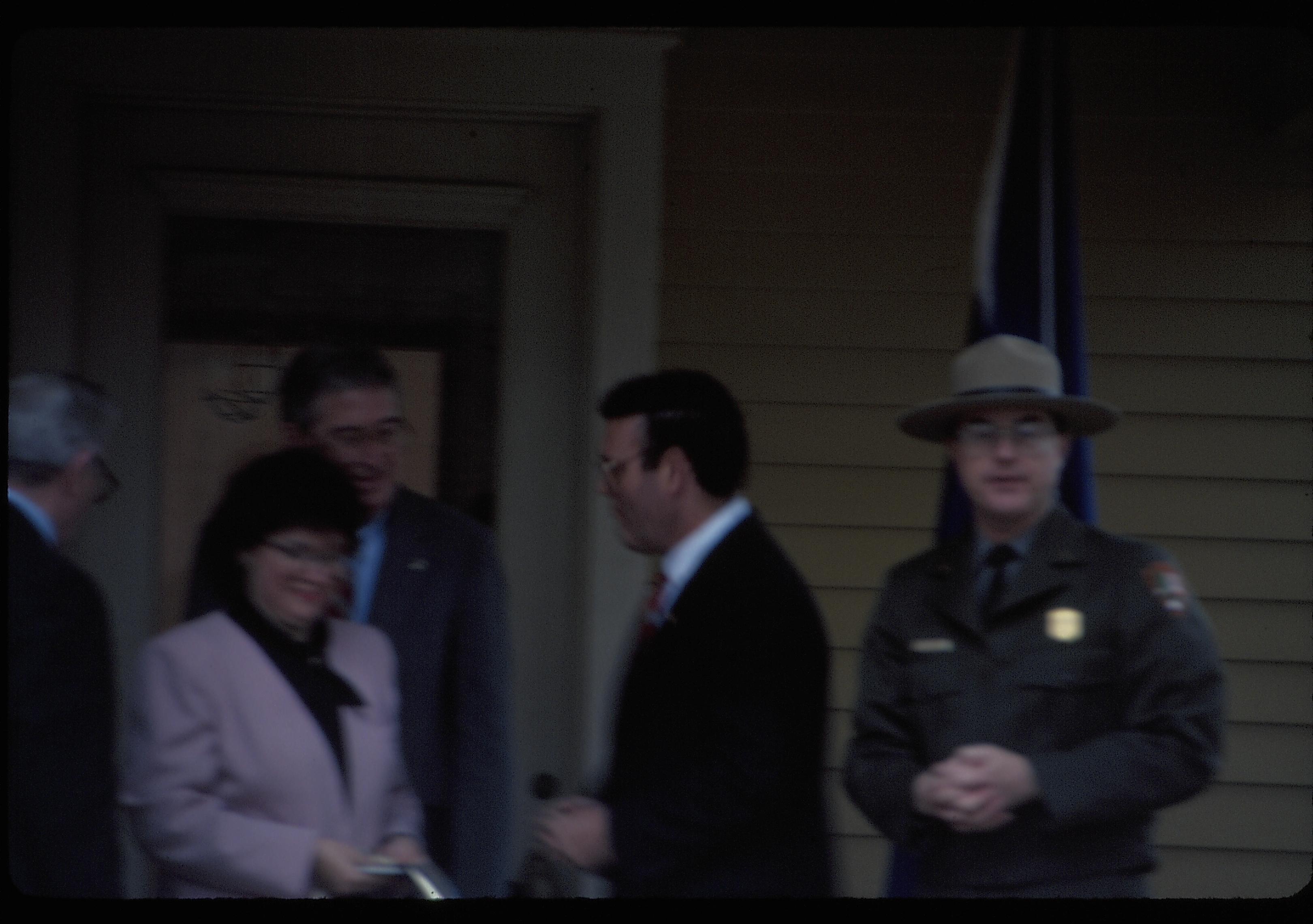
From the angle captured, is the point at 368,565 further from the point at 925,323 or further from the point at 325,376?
the point at 925,323

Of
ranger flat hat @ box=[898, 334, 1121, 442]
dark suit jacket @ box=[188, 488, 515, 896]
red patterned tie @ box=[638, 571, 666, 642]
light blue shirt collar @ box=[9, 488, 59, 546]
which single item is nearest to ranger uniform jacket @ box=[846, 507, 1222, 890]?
ranger flat hat @ box=[898, 334, 1121, 442]

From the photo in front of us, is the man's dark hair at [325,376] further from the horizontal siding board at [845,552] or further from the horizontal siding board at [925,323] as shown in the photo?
the horizontal siding board at [845,552]

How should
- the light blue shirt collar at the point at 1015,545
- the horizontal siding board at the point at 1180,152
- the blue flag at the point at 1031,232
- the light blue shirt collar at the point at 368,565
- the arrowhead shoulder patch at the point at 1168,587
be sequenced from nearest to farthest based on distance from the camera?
1. the arrowhead shoulder patch at the point at 1168,587
2. the light blue shirt collar at the point at 1015,545
3. the blue flag at the point at 1031,232
4. the light blue shirt collar at the point at 368,565
5. the horizontal siding board at the point at 1180,152

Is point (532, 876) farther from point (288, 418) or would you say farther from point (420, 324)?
point (420, 324)

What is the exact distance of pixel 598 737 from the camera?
3.38 m

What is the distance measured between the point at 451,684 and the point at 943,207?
165cm

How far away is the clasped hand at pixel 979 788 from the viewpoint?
8.00 ft

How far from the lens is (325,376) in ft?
10.4

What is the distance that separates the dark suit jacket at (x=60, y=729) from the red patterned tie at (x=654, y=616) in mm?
927

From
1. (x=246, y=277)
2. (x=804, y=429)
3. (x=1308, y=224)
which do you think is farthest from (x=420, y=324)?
(x=1308, y=224)

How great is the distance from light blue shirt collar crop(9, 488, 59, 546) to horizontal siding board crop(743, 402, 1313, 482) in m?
1.60

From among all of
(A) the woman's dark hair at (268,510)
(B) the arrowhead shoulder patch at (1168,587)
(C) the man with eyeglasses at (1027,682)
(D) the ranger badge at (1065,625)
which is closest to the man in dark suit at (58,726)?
(A) the woman's dark hair at (268,510)

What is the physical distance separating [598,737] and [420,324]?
1.08 m

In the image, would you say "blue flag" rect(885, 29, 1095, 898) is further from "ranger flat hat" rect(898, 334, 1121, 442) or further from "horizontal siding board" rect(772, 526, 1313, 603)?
"horizontal siding board" rect(772, 526, 1313, 603)
